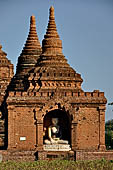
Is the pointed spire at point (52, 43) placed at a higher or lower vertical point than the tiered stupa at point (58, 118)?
higher

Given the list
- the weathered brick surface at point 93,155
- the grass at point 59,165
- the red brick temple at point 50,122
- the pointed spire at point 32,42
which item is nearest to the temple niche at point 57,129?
→ the red brick temple at point 50,122

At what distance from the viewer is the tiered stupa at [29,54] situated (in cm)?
6469

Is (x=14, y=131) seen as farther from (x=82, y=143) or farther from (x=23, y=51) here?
(x=23, y=51)

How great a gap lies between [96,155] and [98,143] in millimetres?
2343

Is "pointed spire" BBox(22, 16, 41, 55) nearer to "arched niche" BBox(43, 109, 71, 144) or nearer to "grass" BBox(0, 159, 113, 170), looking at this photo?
"arched niche" BBox(43, 109, 71, 144)

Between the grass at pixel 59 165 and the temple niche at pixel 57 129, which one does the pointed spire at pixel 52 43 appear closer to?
the temple niche at pixel 57 129

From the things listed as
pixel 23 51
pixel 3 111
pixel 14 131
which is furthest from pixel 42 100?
pixel 23 51

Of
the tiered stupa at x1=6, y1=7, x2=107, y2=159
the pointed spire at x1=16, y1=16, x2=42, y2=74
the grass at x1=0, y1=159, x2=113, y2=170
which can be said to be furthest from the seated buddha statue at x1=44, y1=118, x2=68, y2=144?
the pointed spire at x1=16, y1=16, x2=42, y2=74

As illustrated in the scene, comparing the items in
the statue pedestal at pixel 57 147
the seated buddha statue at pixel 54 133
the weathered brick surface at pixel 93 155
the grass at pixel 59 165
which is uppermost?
the seated buddha statue at pixel 54 133

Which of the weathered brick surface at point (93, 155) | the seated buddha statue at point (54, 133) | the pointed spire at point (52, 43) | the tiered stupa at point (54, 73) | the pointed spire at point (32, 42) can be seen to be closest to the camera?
the weathered brick surface at point (93, 155)

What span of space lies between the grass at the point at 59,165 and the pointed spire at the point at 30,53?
1402 centimetres

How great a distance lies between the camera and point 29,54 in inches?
2584

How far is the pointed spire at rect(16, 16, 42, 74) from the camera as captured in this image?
65.0 metres

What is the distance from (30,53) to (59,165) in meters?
16.7
